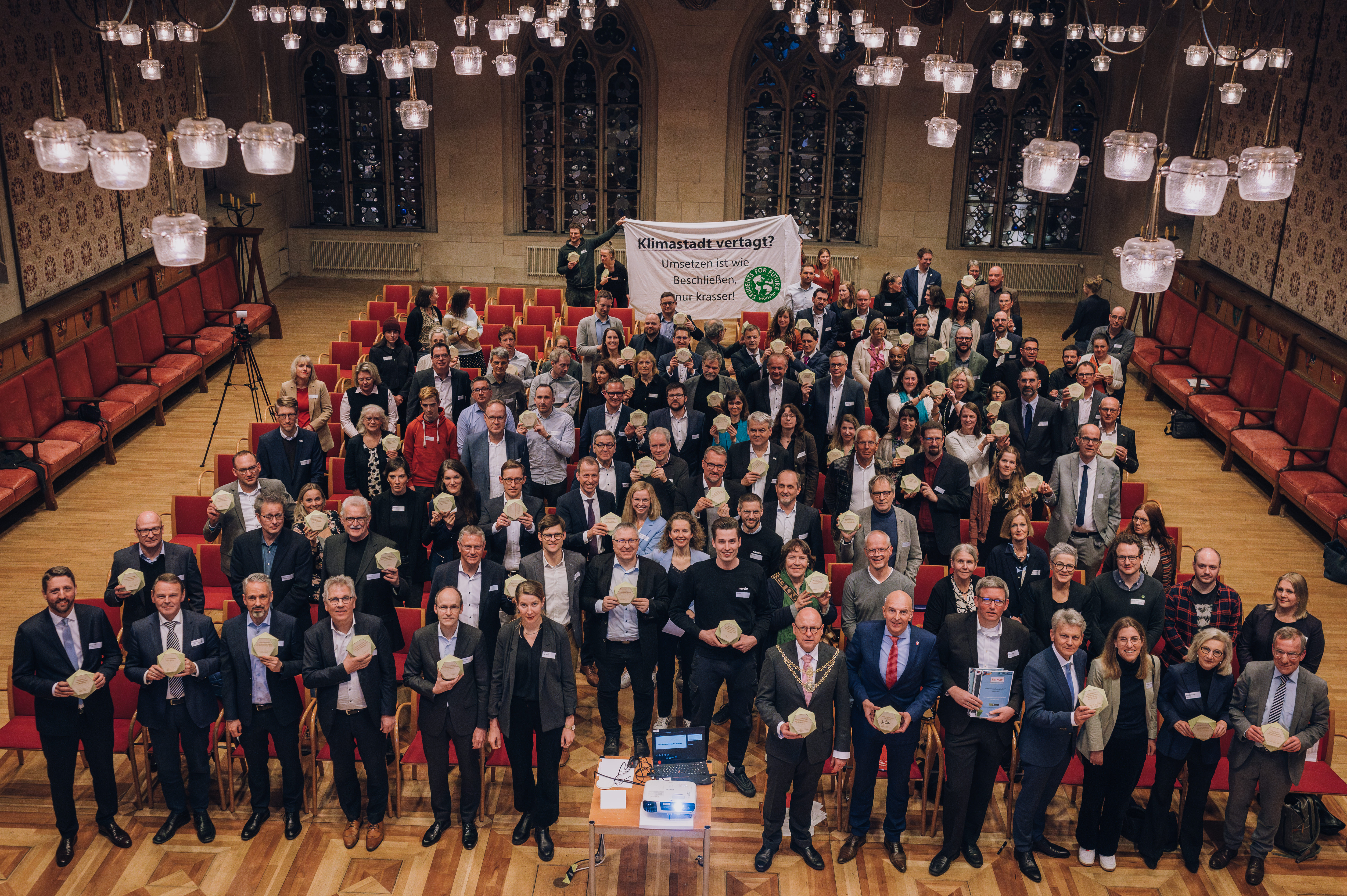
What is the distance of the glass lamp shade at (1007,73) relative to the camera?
29.2 ft

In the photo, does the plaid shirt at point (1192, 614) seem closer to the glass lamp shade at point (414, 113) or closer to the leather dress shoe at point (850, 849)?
the leather dress shoe at point (850, 849)

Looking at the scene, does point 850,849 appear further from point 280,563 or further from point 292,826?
point 280,563

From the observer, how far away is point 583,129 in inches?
678

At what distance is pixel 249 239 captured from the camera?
15750 millimetres

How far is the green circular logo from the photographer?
11.9 m

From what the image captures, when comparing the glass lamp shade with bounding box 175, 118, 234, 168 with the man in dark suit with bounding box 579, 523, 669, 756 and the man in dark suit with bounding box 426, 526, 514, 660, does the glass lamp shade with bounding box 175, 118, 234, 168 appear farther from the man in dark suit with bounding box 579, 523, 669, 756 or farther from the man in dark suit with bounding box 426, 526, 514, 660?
the man in dark suit with bounding box 579, 523, 669, 756

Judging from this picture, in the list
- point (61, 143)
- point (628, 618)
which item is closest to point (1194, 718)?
point (628, 618)

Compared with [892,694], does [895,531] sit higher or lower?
higher

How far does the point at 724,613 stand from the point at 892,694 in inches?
39.3

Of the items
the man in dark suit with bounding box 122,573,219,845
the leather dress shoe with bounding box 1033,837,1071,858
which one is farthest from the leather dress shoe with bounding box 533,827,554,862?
the leather dress shoe with bounding box 1033,837,1071,858

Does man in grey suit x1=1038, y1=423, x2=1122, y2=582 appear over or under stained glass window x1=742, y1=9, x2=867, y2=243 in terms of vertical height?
under

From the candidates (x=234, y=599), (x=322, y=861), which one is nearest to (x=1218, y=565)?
(x=322, y=861)

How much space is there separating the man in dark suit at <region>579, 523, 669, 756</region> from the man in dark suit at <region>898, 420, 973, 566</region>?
6.38ft

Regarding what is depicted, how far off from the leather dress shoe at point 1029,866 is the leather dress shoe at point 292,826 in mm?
3845
